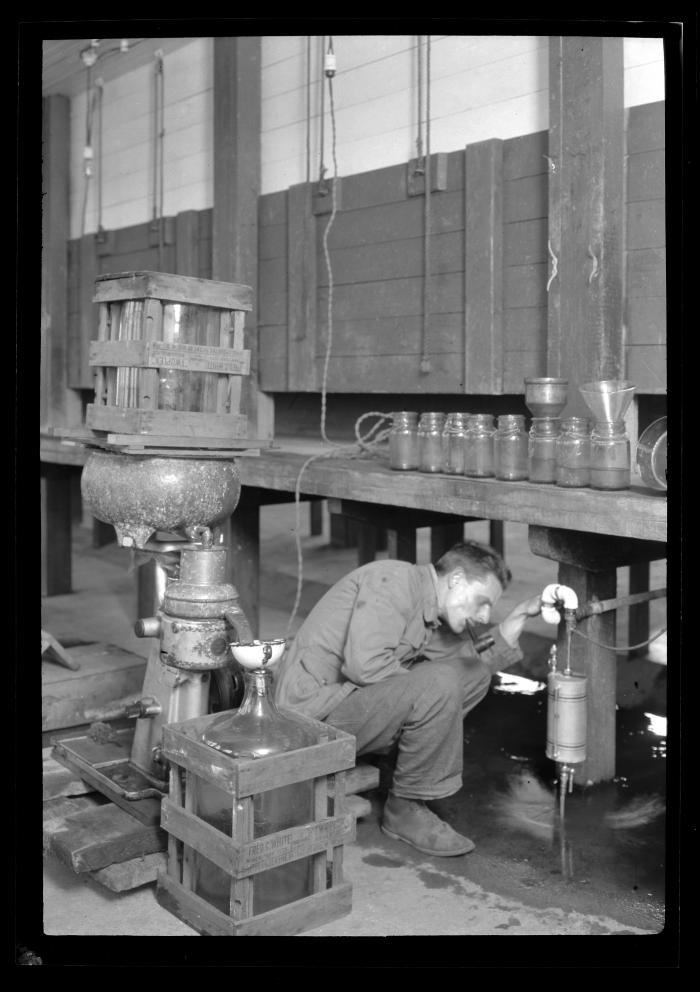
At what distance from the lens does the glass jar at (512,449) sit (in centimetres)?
444

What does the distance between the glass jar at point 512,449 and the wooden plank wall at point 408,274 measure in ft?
1.85

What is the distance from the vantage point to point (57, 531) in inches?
333

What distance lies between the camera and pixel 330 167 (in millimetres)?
5941

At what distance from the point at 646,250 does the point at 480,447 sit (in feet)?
3.54

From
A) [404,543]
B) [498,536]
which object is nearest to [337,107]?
[404,543]

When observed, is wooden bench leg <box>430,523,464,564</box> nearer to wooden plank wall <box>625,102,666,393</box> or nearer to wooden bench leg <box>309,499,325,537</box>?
wooden plank wall <box>625,102,666,393</box>

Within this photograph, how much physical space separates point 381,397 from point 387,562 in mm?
2188

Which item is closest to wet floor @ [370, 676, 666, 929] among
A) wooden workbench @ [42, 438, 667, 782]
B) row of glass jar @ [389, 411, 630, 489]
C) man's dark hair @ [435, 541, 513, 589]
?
wooden workbench @ [42, 438, 667, 782]

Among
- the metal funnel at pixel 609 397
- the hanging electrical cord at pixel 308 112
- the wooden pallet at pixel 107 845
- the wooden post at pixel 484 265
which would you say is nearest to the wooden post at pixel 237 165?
the hanging electrical cord at pixel 308 112

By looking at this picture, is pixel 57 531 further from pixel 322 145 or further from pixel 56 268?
pixel 322 145

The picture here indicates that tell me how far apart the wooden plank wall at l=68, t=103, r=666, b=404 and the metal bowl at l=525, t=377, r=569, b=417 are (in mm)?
347

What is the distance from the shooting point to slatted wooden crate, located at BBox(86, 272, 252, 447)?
156 inches
